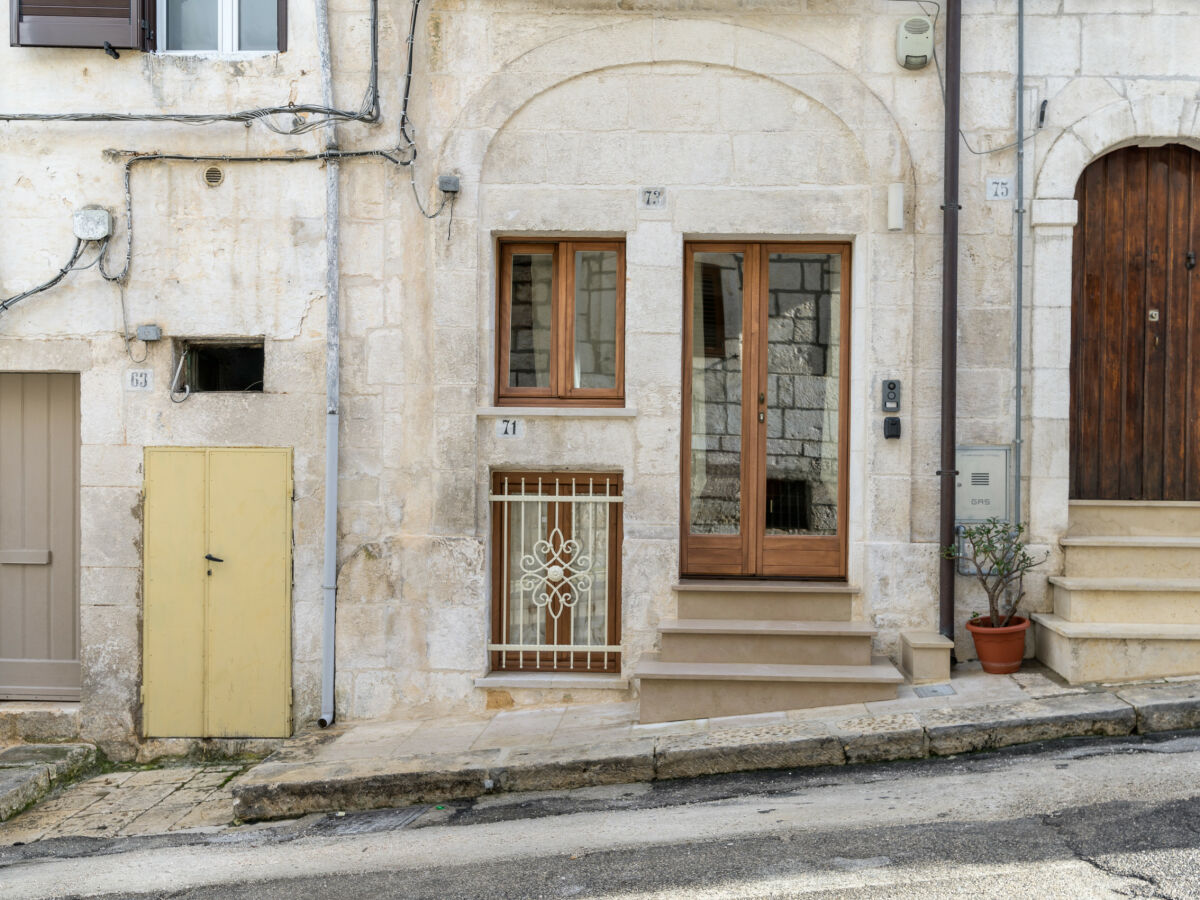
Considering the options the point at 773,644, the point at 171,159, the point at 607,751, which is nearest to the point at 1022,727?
the point at 773,644

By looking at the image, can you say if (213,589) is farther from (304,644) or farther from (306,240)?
(306,240)

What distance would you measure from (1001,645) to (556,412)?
2.94 meters

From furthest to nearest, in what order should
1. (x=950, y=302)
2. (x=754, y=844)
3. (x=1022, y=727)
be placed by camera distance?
1. (x=950, y=302)
2. (x=1022, y=727)
3. (x=754, y=844)

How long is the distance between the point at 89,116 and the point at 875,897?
615 centimetres

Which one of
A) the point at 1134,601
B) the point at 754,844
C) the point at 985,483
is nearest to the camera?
the point at 754,844

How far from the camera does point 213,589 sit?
6762 mm

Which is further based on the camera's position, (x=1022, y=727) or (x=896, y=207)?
(x=896, y=207)

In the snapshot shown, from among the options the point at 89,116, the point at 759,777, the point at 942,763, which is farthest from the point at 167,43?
the point at 942,763

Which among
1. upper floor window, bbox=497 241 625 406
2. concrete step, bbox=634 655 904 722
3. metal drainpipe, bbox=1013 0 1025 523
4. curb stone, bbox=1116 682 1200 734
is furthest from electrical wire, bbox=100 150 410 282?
curb stone, bbox=1116 682 1200 734

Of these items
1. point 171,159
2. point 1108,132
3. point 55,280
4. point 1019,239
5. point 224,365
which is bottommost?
point 224,365

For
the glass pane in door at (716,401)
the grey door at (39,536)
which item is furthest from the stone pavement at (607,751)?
the glass pane in door at (716,401)

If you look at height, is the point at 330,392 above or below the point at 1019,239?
below

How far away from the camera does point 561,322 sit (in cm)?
688

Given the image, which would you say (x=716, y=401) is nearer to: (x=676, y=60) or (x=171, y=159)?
(x=676, y=60)
